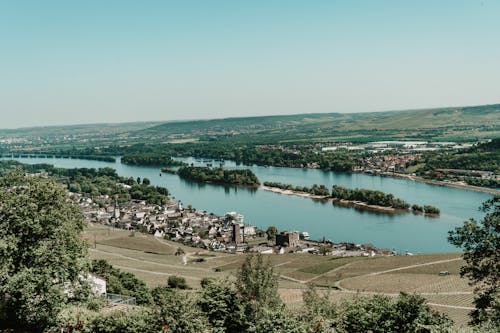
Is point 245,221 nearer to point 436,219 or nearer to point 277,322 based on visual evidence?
point 436,219

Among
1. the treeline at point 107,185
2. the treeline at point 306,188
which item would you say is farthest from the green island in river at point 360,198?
the treeline at point 107,185

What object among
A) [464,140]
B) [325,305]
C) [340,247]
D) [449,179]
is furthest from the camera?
[464,140]

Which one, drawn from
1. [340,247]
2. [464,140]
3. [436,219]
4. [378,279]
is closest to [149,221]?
[340,247]

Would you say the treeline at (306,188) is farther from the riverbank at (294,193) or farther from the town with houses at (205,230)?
the town with houses at (205,230)

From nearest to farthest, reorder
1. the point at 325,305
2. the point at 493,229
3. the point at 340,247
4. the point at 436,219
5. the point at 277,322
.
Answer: the point at 277,322 < the point at 493,229 < the point at 325,305 < the point at 340,247 < the point at 436,219

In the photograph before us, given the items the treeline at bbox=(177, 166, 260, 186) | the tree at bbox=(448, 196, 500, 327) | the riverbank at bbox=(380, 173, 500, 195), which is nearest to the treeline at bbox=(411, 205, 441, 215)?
the riverbank at bbox=(380, 173, 500, 195)
